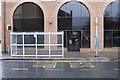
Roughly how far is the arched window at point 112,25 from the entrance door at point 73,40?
2940 millimetres

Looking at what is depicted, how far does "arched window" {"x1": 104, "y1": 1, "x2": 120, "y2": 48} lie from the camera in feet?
59.7

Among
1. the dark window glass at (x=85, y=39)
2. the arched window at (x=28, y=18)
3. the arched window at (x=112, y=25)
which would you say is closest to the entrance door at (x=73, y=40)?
the dark window glass at (x=85, y=39)

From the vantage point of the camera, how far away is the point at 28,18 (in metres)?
18.6

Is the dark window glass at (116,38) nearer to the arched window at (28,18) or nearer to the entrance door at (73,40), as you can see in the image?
the entrance door at (73,40)

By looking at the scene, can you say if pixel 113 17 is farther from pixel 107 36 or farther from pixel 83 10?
pixel 83 10

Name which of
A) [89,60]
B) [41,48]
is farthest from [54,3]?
[89,60]

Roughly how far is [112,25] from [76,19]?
151 inches

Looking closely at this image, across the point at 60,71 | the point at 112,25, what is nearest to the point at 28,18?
the point at 112,25

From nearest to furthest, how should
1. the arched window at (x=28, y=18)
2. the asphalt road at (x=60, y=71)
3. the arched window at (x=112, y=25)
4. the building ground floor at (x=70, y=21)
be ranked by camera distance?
the asphalt road at (x=60, y=71) < the building ground floor at (x=70, y=21) < the arched window at (x=112, y=25) < the arched window at (x=28, y=18)

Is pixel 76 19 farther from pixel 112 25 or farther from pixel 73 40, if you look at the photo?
pixel 112 25

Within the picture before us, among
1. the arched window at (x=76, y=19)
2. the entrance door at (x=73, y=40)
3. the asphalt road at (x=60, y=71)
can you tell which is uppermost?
the arched window at (x=76, y=19)

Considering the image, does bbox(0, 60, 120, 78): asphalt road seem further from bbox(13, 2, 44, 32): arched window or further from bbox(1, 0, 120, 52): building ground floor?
bbox(13, 2, 44, 32): arched window

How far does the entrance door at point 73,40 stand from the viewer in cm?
1858

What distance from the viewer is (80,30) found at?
18312 mm
